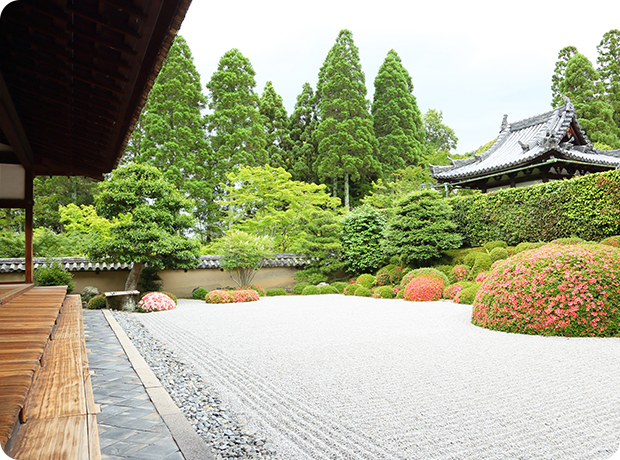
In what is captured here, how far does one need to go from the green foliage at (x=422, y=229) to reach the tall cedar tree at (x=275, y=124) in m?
11.7

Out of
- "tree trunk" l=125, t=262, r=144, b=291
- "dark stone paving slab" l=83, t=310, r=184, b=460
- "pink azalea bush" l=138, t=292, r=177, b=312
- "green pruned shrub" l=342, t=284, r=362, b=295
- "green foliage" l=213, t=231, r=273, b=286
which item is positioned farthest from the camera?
"green pruned shrub" l=342, t=284, r=362, b=295

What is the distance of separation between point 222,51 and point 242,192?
8799 millimetres

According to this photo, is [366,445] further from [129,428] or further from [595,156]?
[595,156]

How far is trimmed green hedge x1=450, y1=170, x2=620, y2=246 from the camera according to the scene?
337 inches

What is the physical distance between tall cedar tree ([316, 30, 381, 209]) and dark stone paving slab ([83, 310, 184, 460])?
686 inches

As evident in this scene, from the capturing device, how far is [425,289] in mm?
9672

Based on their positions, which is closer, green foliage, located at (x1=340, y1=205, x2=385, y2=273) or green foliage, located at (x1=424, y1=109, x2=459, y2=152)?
green foliage, located at (x1=340, y1=205, x2=385, y2=273)

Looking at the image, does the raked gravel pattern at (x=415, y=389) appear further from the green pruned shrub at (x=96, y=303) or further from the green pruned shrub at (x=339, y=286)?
the green pruned shrub at (x=339, y=286)

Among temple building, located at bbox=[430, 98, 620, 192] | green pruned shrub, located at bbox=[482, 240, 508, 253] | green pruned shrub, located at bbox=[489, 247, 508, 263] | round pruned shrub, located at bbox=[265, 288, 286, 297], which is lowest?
round pruned shrub, located at bbox=[265, 288, 286, 297]

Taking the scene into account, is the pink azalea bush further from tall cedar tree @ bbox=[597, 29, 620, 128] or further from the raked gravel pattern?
tall cedar tree @ bbox=[597, 29, 620, 128]

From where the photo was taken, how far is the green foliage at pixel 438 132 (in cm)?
3189

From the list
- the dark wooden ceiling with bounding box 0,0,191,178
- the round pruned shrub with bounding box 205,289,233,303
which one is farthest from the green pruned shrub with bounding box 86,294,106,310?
the dark wooden ceiling with bounding box 0,0,191,178

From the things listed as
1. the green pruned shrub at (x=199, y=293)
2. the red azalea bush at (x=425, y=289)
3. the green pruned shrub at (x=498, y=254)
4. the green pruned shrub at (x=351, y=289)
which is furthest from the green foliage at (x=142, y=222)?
the green pruned shrub at (x=498, y=254)

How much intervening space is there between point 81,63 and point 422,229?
997 centimetres
